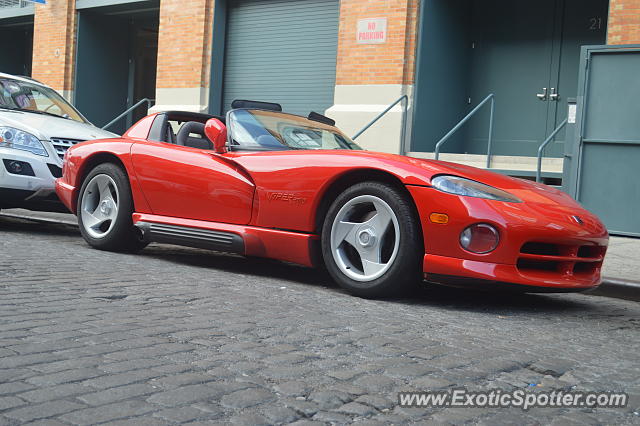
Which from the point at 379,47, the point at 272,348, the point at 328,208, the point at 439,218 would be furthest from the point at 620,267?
the point at 379,47

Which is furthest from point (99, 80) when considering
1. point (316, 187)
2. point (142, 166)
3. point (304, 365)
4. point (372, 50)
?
point (304, 365)

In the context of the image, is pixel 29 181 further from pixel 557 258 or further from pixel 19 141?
pixel 557 258

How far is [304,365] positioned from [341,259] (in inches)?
75.4

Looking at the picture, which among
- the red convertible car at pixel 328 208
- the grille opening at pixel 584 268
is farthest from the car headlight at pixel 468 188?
the grille opening at pixel 584 268

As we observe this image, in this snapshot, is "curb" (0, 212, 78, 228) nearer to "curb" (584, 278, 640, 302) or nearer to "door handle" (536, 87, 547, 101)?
"curb" (584, 278, 640, 302)

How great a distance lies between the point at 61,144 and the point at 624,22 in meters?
7.63

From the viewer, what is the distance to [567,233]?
15.2 feet

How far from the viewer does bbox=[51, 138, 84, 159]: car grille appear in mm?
7741

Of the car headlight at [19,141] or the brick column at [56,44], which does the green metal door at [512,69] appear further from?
the brick column at [56,44]

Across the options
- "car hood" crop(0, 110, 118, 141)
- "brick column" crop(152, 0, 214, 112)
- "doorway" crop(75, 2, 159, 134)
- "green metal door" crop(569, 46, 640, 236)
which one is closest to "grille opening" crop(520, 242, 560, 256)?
"car hood" crop(0, 110, 118, 141)

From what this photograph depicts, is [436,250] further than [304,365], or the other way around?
[436,250]

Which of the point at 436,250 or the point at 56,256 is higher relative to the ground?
the point at 436,250

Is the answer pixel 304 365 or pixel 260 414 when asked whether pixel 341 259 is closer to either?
pixel 304 365

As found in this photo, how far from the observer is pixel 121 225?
21.0 ft
